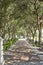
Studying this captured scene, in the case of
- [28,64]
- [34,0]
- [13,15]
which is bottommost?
[28,64]

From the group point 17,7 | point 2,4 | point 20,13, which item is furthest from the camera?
point 20,13

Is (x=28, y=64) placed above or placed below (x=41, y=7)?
below

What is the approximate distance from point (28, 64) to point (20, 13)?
31.0ft

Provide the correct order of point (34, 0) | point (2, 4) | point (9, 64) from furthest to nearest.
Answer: point (34, 0) < point (2, 4) < point (9, 64)

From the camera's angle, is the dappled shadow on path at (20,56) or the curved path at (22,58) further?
the dappled shadow on path at (20,56)

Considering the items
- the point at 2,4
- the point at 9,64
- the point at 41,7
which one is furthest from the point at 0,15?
the point at 9,64

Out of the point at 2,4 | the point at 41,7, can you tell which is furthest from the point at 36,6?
the point at 2,4

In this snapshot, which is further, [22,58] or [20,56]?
[20,56]

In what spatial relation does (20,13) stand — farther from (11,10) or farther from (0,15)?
(0,15)

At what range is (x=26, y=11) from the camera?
65.7 feet

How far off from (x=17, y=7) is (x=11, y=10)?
50.9 inches

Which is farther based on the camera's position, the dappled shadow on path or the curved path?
the dappled shadow on path

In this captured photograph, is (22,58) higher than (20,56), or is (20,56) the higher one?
(22,58)

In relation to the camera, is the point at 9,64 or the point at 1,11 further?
the point at 1,11
